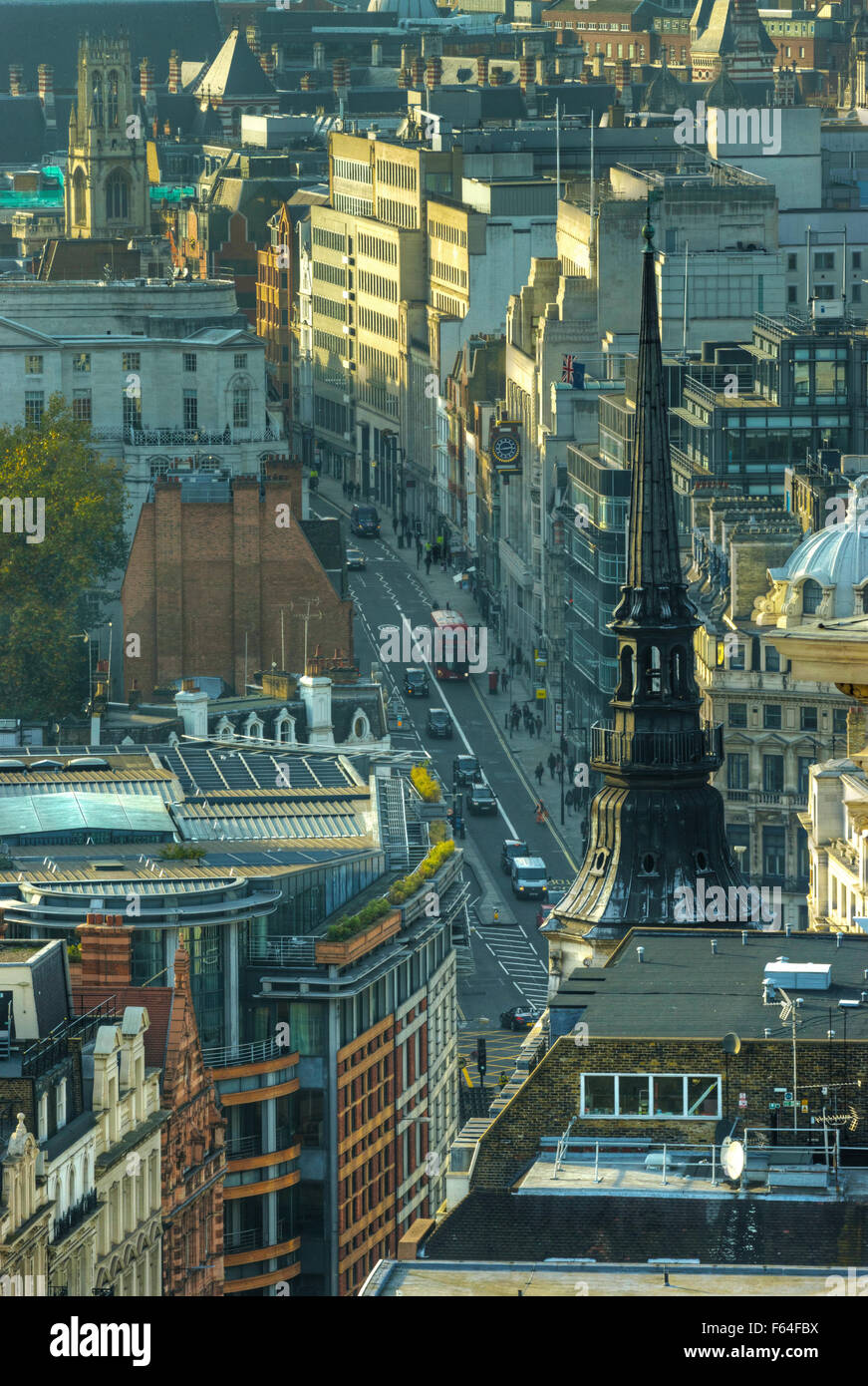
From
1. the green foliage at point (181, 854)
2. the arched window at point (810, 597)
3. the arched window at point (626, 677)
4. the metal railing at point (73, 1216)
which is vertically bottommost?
the green foliage at point (181, 854)

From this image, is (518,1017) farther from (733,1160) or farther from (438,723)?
(733,1160)

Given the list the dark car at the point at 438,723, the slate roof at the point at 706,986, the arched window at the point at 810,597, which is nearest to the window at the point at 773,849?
the arched window at the point at 810,597

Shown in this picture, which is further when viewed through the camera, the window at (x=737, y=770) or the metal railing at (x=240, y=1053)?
the window at (x=737, y=770)

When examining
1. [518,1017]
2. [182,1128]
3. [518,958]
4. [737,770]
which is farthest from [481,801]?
[182,1128]

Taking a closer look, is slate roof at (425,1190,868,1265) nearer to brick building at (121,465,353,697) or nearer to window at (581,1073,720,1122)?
window at (581,1073,720,1122)

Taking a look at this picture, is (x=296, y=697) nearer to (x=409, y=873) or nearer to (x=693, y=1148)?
(x=409, y=873)
